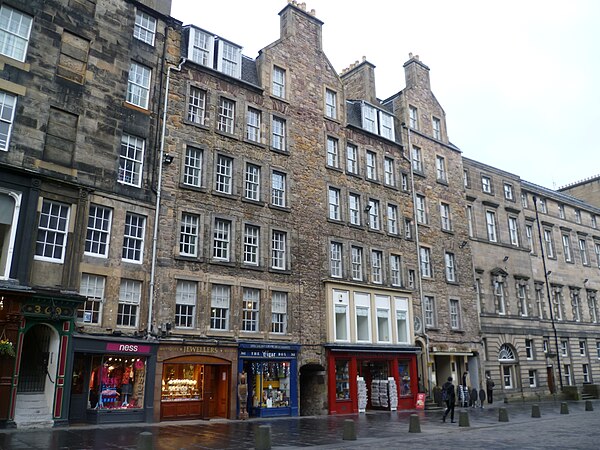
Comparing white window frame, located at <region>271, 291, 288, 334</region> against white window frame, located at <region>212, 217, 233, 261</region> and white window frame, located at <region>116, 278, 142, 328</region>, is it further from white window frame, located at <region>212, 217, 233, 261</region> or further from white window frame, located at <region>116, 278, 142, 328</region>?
white window frame, located at <region>116, 278, 142, 328</region>

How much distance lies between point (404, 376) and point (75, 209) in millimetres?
19324

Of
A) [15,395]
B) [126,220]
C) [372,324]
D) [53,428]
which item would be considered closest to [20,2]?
[126,220]

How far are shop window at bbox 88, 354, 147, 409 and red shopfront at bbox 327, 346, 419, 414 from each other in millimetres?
9532

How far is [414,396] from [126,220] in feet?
59.8

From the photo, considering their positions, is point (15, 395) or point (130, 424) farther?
point (130, 424)

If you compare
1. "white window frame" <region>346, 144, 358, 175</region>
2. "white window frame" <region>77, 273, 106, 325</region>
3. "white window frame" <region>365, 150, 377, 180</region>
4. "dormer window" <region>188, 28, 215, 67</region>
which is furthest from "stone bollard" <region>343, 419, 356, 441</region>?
"white window frame" <region>365, 150, 377, 180</region>

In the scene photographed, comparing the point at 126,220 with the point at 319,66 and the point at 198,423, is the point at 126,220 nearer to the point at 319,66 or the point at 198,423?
the point at 198,423

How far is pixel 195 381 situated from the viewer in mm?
21766

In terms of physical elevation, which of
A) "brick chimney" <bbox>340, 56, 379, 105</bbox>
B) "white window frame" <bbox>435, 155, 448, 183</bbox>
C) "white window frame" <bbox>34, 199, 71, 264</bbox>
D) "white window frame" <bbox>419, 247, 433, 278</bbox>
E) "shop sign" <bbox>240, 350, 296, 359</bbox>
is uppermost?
"brick chimney" <bbox>340, 56, 379, 105</bbox>

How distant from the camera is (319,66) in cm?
2977

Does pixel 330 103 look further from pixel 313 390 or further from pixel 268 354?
pixel 313 390

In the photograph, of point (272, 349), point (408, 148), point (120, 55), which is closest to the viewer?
point (120, 55)

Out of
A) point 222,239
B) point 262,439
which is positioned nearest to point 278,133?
point 222,239

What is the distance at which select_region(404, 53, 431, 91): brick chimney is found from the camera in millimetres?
36094
